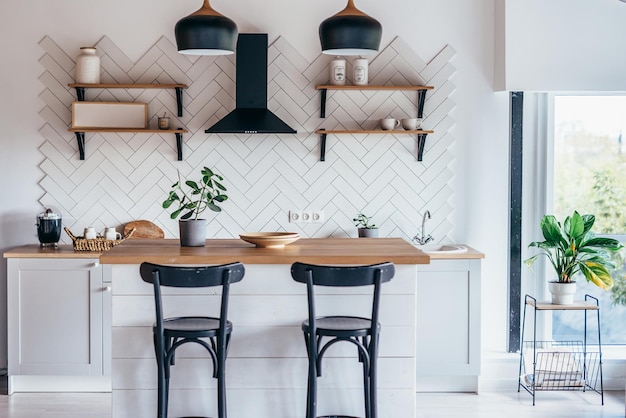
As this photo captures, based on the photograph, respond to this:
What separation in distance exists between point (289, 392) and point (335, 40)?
5.59ft

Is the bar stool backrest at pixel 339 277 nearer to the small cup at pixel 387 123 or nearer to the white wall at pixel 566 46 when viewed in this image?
the small cup at pixel 387 123

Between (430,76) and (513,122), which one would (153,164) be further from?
(513,122)

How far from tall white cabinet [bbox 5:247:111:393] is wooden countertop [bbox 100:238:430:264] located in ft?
3.68

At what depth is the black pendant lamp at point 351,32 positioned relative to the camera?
145 inches

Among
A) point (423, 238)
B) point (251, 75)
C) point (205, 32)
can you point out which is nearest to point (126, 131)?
point (251, 75)

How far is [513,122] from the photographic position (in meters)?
5.46

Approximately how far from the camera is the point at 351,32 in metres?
3.69

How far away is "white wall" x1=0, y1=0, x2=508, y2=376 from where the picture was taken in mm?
5457

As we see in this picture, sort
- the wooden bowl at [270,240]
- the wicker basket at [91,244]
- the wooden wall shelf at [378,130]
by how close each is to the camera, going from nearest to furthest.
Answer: the wooden bowl at [270,240]
the wicker basket at [91,244]
the wooden wall shelf at [378,130]

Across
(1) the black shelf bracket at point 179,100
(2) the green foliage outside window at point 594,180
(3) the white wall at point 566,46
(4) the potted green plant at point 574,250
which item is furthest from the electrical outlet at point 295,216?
(2) the green foliage outside window at point 594,180

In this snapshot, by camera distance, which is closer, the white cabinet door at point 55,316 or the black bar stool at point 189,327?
the black bar stool at point 189,327

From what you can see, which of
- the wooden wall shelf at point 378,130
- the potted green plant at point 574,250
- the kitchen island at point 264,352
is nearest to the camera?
the kitchen island at point 264,352

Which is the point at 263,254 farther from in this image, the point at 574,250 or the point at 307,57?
the point at 574,250

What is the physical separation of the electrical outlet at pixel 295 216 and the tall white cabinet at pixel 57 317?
4.38ft
